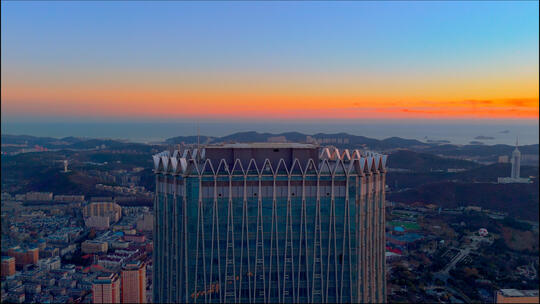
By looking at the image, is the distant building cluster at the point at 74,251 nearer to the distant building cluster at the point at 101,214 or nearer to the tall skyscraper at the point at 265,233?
the distant building cluster at the point at 101,214

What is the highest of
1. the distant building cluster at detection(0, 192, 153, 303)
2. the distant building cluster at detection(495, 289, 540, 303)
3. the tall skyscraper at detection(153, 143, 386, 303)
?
the tall skyscraper at detection(153, 143, 386, 303)

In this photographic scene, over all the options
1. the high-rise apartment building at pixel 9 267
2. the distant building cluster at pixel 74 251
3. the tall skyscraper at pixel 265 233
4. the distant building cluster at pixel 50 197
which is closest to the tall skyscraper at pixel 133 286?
the distant building cluster at pixel 74 251

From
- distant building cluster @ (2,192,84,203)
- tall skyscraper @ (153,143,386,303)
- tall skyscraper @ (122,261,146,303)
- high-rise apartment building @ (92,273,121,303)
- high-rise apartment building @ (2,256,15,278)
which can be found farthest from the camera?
distant building cluster @ (2,192,84,203)

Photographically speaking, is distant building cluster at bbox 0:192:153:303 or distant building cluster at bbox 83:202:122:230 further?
distant building cluster at bbox 83:202:122:230

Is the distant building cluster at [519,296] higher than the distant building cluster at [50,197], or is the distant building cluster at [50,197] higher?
the distant building cluster at [519,296]

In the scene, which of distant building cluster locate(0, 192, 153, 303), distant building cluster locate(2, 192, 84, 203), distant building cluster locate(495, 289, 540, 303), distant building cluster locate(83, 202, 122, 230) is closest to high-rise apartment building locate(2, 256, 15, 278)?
distant building cluster locate(0, 192, 153, 303)

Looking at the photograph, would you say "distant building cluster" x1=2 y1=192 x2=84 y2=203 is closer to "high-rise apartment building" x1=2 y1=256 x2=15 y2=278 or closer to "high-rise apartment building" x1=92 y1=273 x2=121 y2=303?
"high-rise apartment building" x1=2 y1=256 x2=15 y2=278

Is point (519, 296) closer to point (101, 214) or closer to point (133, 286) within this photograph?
point (133, 286)

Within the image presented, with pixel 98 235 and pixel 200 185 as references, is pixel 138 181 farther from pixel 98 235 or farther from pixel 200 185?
pixel 200 185
